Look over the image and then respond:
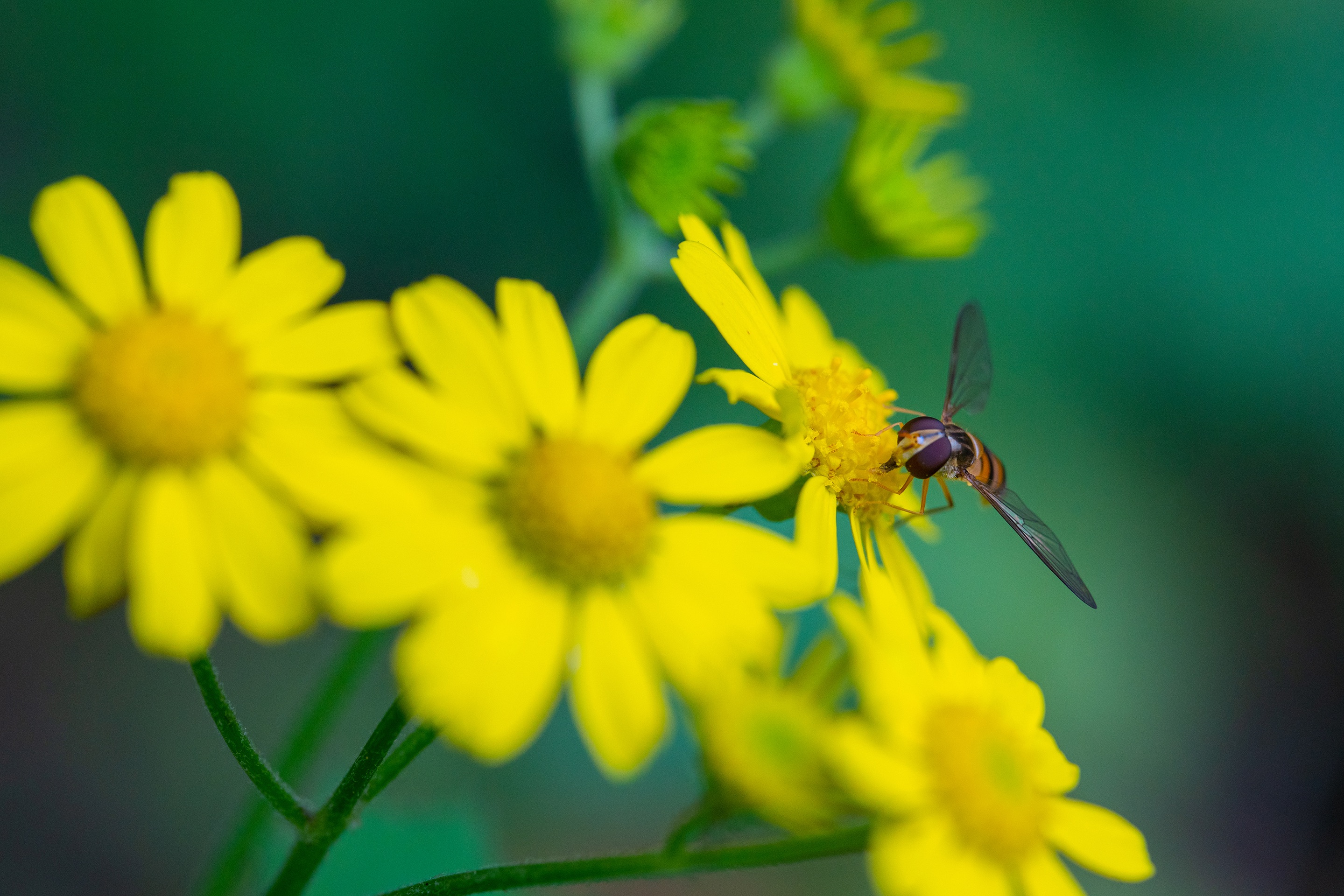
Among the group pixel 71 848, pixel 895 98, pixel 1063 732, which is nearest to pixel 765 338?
pixel 895 98

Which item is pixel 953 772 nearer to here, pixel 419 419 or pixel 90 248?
pixel 419 419

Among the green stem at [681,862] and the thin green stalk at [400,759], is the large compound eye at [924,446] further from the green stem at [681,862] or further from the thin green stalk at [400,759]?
the thin green stalk at [400,759]

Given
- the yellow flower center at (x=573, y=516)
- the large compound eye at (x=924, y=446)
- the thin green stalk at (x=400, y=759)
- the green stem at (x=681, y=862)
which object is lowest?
the green stem at (x=681, y=862)

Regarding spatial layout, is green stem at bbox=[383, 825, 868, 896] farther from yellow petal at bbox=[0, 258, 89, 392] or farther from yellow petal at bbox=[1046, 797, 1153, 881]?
yellow petal at bbox=[0, 258, 89, 392]

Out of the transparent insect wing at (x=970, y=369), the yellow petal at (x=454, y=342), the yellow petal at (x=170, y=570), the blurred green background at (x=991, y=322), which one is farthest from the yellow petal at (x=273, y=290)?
the blurred green background at (x=991, y=322)

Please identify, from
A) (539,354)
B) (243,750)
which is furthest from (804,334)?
A: (243,750)

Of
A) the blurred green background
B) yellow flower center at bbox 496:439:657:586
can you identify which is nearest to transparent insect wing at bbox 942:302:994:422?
the blurred green background

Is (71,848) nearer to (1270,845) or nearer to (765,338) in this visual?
(765,338)
